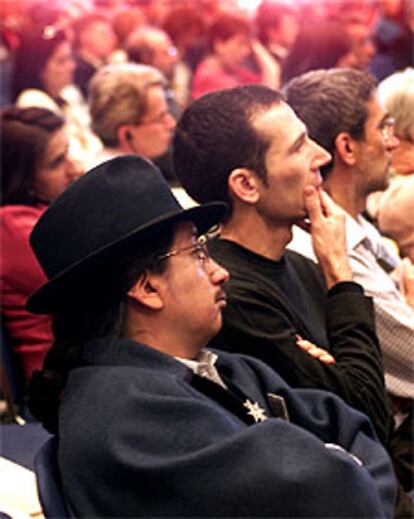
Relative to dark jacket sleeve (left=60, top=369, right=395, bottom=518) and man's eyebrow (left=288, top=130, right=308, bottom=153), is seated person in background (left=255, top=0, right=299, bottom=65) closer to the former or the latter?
man's eyebrow (left=288, top=130, right=308, bottom=153)

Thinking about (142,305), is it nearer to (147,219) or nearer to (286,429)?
(147,219)

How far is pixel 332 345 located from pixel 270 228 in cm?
30

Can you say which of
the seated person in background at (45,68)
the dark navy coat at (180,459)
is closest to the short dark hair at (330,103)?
the dark navy coat at (180,459)

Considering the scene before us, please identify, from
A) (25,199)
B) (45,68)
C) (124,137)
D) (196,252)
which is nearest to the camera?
(196,252)

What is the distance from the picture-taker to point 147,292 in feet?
6.92

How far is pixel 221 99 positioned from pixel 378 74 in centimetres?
492

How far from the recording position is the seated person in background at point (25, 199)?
376 cm

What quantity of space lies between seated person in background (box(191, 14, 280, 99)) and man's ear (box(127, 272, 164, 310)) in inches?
210

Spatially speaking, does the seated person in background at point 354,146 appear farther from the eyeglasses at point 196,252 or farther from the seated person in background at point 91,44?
the seated person in background at point 91,44

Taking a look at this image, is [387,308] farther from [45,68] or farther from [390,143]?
[45,68]

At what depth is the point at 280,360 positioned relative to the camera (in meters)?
2.51

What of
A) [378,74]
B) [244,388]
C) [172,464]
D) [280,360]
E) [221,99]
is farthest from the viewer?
[378,74]

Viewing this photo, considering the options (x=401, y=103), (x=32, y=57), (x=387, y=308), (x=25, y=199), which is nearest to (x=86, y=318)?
(x=387, y=308)

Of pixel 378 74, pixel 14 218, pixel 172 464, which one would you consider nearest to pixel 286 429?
pixel 172 464
